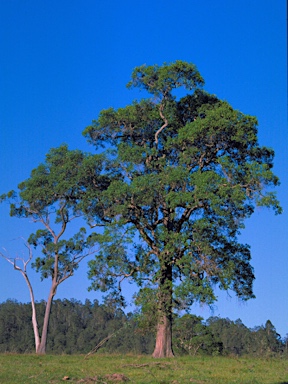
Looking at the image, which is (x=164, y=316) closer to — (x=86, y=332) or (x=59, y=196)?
(x=59, y=196)

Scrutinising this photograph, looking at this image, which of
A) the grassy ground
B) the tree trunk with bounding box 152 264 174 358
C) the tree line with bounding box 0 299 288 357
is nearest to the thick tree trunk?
the tree trunk with bounding box 152 264 174 358

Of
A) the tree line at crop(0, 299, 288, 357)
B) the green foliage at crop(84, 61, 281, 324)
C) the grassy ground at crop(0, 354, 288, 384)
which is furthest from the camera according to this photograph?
the tree line at crop(0, 299, 288, 357)

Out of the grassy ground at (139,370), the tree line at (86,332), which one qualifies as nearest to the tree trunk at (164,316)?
the grassy ground at (139,370)

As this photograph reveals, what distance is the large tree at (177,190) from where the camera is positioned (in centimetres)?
2827

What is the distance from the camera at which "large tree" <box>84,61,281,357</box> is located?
28.3 metres

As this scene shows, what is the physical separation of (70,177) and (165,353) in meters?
9.98

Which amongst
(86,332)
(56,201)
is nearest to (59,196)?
(56,201)

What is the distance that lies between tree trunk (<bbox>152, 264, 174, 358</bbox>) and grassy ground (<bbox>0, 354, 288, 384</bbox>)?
1.91 metres

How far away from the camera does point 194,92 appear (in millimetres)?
32469

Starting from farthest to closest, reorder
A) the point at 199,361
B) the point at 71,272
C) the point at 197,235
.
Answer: the point at 71,272 < the point at 197,235 < the point at 199,361

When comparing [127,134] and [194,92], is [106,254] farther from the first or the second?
[194,92]

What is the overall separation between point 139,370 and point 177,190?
1002 centimetres

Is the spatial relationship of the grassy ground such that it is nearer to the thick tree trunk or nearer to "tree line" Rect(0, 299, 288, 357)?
the thick tree trunk

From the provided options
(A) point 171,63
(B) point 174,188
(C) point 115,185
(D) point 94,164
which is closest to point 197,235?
(B) point 174,188
